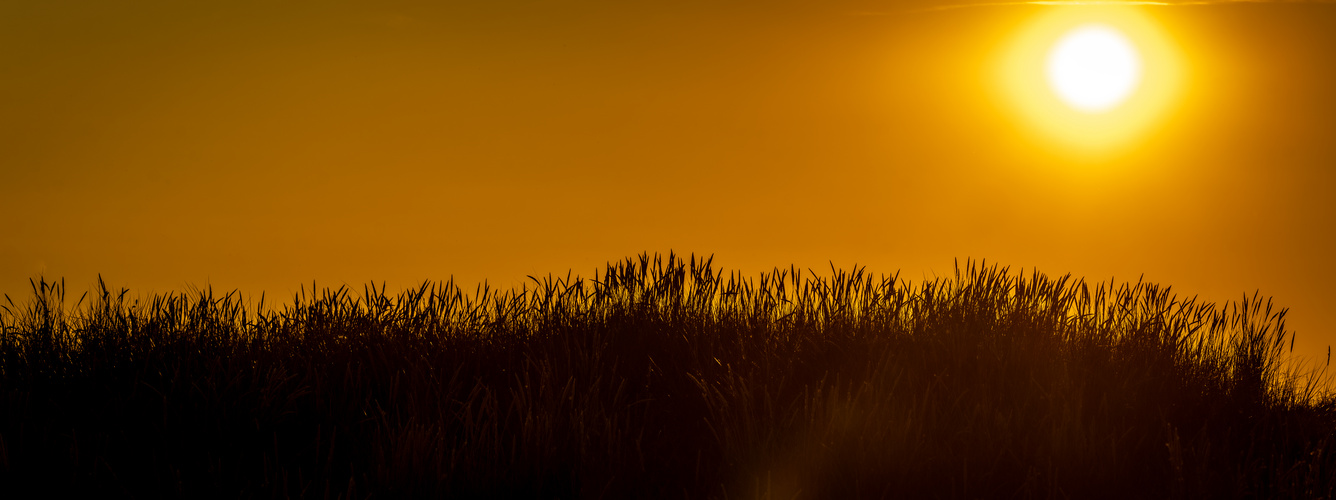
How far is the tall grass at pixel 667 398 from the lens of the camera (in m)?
2.88

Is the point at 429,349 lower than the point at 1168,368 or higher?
higher

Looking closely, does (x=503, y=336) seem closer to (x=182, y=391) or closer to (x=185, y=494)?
(x=182, y=391)

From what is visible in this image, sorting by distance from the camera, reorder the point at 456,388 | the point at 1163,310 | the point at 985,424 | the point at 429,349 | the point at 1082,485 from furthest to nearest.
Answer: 1. the point at 1163,310
2. the point at 429,349
3. the point at 456,388
4. the point at 985,424
5. the point at 1082,485

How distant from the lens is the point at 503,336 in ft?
13.7

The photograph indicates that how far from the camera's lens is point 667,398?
354 centimetres

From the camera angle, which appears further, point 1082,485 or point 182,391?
point 182,391

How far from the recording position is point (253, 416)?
127 inches

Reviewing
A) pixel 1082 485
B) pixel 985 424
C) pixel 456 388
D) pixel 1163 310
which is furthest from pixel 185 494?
pixel 1163 310

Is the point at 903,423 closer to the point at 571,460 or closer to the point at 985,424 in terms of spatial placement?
the point at 985,424

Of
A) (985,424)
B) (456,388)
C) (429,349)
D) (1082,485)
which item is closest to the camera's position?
(1082,485)

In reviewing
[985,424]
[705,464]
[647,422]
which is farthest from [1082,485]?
[647,422]

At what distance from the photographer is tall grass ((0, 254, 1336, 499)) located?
113 inches

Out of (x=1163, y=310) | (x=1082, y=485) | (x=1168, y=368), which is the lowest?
(x=1082, y=485)

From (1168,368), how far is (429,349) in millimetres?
3274
